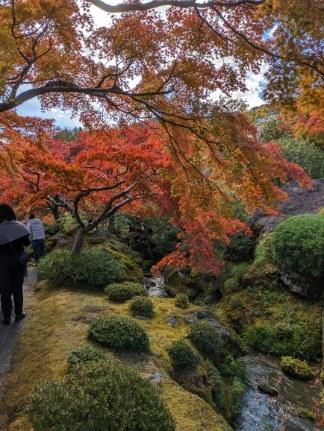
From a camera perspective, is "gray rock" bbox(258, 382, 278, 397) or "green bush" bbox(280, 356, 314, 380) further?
"green bush" bbox(280, 356, 314, 380)

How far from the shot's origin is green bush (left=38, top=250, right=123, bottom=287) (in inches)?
406

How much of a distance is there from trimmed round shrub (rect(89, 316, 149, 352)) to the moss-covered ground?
185mm

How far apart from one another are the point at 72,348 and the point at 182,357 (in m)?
1.87

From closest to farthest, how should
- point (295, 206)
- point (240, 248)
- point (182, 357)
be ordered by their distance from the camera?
point (182, 357) → point (240, 248) → point (295, 206)

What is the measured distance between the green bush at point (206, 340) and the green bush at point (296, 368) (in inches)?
78.5

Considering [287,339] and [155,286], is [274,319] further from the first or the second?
[155,286]

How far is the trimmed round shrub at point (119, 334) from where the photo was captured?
6.58 meters

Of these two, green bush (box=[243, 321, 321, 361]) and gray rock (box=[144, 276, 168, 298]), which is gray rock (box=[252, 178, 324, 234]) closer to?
gray rock (box=[144, 276, 168, 298])

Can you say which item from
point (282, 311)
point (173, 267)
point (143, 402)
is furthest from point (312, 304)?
point (143, 402)

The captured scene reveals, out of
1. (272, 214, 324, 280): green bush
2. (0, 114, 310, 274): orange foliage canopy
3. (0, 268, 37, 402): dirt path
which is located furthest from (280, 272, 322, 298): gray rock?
(0, 268, 37, 402): dirt path

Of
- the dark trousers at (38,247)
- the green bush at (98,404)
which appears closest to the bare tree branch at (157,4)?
the green bush at (98,404)

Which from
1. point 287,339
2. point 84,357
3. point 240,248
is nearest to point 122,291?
point 84,357

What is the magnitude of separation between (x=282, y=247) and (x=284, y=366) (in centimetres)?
359

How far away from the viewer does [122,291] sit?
9445mm
